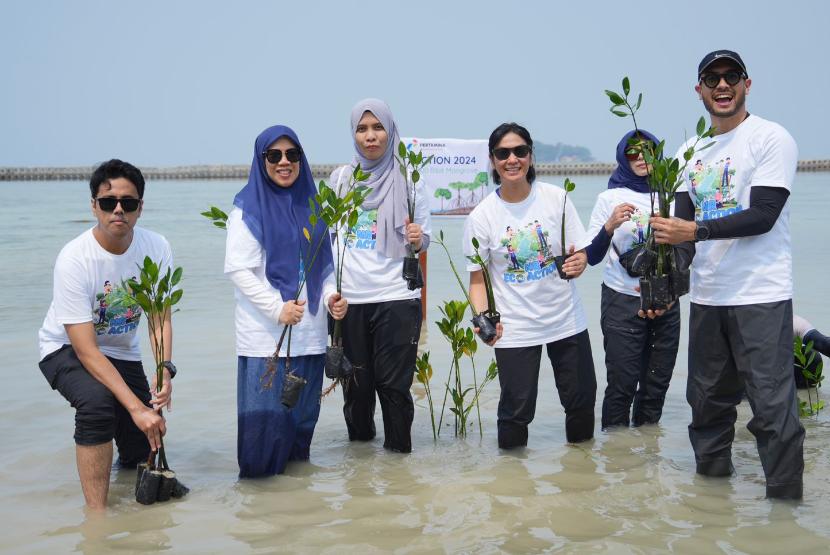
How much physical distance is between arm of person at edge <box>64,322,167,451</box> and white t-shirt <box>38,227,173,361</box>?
6 centimetres

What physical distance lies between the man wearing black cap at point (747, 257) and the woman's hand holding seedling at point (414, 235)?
4.38 feet

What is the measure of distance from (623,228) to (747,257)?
1478mm

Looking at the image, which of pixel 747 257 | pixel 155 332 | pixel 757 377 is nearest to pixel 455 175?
pixel 155 332

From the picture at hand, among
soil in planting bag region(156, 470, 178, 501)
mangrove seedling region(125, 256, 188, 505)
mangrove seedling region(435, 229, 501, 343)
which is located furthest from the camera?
mangrove seedling region(435, 229, 501, 343)

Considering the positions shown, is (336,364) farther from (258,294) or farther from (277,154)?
(277,154)

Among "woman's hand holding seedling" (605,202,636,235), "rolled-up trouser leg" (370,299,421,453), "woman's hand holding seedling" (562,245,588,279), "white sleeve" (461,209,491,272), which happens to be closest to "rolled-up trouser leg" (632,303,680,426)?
"woman's hand holding seedling" (605,202,636,235)

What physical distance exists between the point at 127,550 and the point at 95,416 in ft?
2.11

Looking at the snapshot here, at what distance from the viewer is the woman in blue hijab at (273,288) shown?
4586 mm

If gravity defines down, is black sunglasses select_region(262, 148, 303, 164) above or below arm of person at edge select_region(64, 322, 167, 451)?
above

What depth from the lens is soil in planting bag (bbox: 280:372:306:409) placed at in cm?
445

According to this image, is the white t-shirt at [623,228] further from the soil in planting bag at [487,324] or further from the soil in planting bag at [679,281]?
the soil in planting bag at [679,281]

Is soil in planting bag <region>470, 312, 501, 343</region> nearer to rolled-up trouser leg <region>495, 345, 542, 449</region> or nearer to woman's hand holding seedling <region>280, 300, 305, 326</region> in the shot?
rolled-up trouser leg <region>495, 345, 542, 449</region>

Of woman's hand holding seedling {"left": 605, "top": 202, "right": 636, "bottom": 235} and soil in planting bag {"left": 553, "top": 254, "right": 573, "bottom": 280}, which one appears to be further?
woman's hand holding seedling {"left": 605, "top": 202, "right": 636, "bottom": 235}

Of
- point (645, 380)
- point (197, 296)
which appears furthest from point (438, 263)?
point (645, 380)
